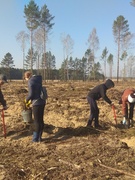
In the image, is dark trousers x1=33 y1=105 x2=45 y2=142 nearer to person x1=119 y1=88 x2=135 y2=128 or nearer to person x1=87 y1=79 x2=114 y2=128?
person x1=87 y1=79 x2=114 y2=128

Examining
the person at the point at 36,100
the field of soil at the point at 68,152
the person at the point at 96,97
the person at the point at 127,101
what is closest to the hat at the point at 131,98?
the person at the point at 127,101

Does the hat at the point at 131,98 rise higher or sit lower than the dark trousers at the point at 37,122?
higher

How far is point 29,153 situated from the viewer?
18.0ft

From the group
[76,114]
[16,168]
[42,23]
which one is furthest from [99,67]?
[16,168]

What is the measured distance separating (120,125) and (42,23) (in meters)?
33.4

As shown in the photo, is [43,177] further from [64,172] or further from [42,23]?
[42,23]

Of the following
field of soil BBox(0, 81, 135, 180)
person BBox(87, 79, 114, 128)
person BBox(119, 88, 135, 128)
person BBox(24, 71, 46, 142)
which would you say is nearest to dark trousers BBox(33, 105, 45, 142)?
person BBox(24, 71, 46, 142)

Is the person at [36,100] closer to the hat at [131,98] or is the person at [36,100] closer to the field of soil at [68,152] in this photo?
the field of soil at [68,152]

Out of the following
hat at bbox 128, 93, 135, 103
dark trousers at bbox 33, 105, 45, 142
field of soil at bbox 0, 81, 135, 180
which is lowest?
field of soil at bbox 0, 81, 135, 180

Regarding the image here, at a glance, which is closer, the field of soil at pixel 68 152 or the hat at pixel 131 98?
the field of soil at pixel 68 152

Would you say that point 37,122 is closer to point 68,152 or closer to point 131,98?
point 68,152

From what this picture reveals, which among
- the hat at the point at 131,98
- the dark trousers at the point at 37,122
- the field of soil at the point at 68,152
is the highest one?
the hat at the point at 131,98

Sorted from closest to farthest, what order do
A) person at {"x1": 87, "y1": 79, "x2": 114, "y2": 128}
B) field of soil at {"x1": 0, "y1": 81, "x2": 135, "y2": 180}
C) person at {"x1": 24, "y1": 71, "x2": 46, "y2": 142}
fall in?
field of soil at {"x1": 0, "y1": 81, "x2": 135, "y2": 180}
person at {"x1": 24, "y1": 71, "x2": 46, "y2": 142}
person at {"x1": 87, "y1": 79, "x2": 114, "y2": 128}

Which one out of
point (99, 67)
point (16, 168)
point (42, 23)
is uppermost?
point (42, 23)
